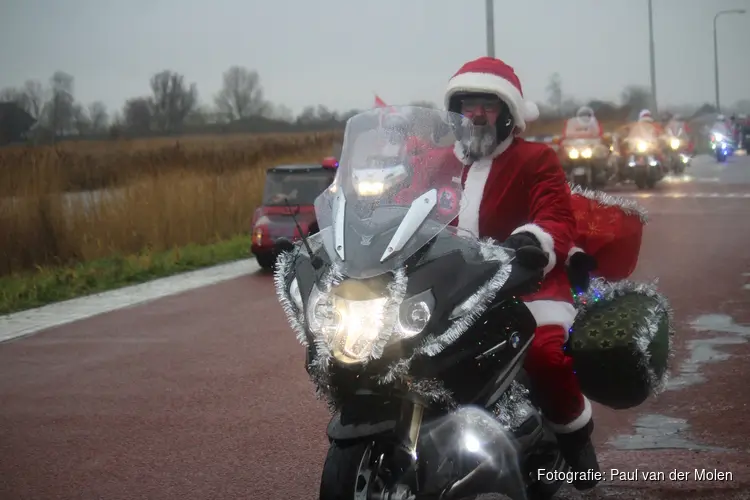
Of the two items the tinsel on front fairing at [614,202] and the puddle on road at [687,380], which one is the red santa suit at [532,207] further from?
the puddle on road at [687,380]

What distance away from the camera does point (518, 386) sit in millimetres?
4285

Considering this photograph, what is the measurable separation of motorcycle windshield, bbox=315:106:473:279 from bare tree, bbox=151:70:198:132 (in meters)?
30.1

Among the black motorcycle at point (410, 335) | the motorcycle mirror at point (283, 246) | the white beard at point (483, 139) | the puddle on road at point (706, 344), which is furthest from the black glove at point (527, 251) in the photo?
the puddle on road at point (706, 344)

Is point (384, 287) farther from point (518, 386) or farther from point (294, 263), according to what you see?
point (518, 386)

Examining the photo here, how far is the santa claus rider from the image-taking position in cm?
445

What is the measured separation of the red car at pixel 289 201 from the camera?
1556 cm

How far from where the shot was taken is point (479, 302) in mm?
3852

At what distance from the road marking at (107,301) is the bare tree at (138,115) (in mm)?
16040

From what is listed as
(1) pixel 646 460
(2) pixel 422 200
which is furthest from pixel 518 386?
(1) pixel 646 460

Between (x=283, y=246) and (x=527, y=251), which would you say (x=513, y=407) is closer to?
(x=527, y=251)

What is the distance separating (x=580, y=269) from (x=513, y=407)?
0.72 m

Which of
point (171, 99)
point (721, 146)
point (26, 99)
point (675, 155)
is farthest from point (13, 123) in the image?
point (721, 146)

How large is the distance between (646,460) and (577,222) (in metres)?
1.45

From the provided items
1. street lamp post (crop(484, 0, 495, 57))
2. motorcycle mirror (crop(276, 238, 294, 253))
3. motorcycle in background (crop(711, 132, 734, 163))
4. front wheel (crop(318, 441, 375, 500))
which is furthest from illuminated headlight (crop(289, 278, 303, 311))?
motorcycle in background (crop(711, 132, 734, 163))
